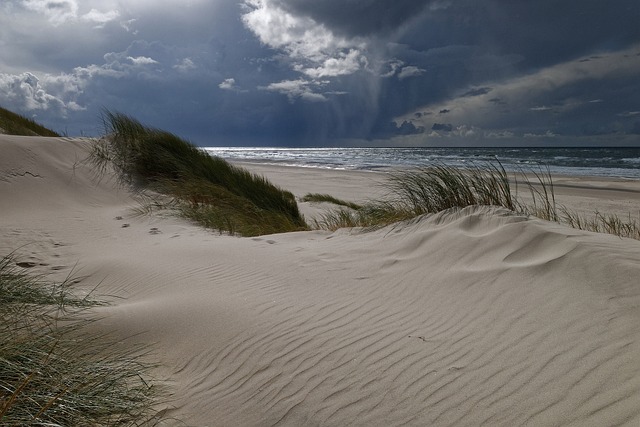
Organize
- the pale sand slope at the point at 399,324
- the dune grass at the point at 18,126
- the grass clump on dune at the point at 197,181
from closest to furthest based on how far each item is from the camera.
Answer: the pale sand slope at the point at 399,324
the grass clump on dune at the point at 197,181
the dune grass at the point at 18,126

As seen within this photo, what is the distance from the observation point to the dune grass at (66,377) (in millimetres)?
1686

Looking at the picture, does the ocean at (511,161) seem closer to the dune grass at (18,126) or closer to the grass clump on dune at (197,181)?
the grass clump on dune at (197,181)

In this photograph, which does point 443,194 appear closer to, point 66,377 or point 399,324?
point 399,324

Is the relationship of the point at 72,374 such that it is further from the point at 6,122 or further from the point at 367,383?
the point at 6,122

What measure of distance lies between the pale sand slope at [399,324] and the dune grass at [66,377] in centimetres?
18

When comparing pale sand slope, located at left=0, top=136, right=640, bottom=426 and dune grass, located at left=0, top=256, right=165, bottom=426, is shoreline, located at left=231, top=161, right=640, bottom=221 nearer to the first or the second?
pale sand slope, located at left=0, top=136, right=640, bottom=426

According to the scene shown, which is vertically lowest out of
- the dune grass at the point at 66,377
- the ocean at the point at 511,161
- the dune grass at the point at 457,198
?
the dune grass at the point at 66,377

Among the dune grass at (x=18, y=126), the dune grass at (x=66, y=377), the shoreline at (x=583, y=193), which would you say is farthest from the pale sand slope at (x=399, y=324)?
the dune grass at (x=18, y=126)

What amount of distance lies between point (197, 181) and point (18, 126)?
910 centimetres

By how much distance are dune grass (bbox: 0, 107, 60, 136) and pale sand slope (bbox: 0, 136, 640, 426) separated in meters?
10.3

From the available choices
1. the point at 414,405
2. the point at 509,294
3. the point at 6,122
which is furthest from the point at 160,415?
the point at 6,122

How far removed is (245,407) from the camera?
80.7 inches

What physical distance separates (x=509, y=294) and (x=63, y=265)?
14.0 feet

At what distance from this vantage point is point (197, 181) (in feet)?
25.5
